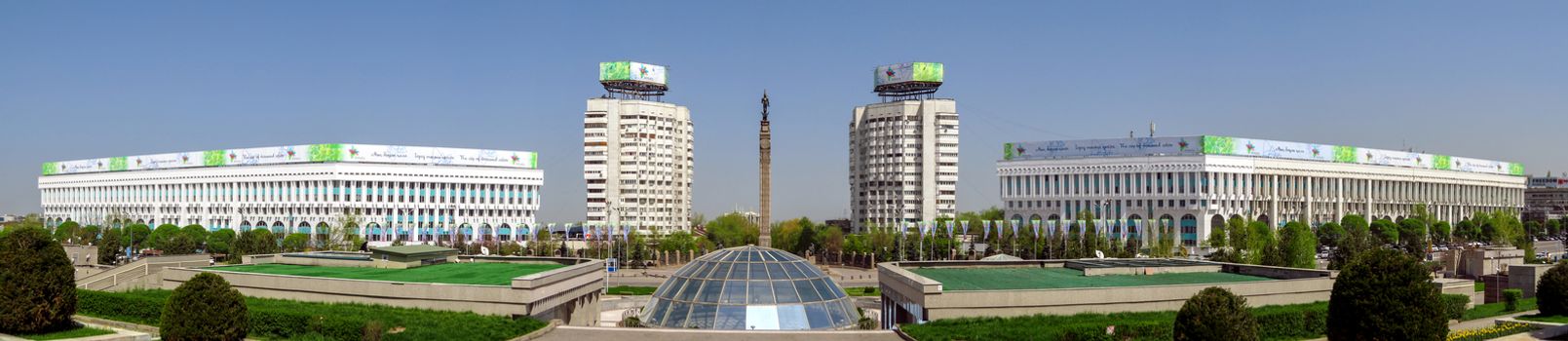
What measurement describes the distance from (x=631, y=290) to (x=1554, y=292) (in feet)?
168

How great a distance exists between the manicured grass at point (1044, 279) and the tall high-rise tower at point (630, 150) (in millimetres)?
99523

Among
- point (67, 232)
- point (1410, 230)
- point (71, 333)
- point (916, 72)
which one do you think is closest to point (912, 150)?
point (916, 72)

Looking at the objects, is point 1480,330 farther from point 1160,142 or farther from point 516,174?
point 516,174

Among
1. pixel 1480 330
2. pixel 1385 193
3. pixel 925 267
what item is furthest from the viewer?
pixel 1385 193

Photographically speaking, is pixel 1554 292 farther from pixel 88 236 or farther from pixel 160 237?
pixel 88 236

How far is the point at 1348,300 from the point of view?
118 feet

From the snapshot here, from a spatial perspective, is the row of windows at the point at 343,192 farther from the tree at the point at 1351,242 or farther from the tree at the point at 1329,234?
the tree at the point at 1351,242

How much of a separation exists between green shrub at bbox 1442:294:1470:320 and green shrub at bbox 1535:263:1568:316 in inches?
140

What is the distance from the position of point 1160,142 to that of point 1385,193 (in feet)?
139

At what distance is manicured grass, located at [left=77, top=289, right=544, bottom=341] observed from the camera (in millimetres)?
37625

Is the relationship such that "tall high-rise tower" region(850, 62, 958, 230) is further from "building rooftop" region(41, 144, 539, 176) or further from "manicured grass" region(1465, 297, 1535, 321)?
"manicured grass" region(1465, 297, 1535, 321)

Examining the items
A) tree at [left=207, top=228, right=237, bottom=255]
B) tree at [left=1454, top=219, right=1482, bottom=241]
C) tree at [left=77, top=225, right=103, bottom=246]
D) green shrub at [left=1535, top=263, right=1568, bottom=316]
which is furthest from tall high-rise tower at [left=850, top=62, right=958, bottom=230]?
green shrub at [left=1535, top=263, right=1568, bottom=316]

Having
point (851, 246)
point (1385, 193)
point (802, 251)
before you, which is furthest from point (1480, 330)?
point (1385, 193)

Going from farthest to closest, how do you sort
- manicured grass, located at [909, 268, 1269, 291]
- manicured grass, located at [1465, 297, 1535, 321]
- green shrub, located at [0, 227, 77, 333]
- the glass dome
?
manicured grass, located at [1465, 297, 1535, 321] < manicured grass, located at [909, 268, 1269, 291] < the glass dome < green shrub, located at [0, 227, 77, 333]
